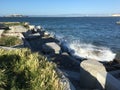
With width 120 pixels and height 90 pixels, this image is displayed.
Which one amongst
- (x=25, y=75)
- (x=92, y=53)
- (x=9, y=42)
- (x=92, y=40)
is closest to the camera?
(x=25, y=75)

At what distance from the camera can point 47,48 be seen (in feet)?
61.5

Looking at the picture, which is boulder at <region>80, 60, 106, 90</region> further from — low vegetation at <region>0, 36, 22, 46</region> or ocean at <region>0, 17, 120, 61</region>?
ocean at <region>0, 17, 120, 61</region>

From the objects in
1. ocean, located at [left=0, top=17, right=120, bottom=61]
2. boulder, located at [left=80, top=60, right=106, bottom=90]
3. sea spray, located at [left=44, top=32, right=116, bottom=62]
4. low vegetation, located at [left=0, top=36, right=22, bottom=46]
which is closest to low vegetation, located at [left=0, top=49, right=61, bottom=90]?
boulder, located at [left=80, top=60, right=106, bottom=90]

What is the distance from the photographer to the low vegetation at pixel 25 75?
6.07 m

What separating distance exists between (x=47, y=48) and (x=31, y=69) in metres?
11.8

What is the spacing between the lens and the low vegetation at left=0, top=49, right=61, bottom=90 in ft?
19.9

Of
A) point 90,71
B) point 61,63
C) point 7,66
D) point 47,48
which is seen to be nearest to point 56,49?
point 47,48

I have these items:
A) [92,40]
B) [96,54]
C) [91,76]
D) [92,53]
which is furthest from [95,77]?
[92,40]

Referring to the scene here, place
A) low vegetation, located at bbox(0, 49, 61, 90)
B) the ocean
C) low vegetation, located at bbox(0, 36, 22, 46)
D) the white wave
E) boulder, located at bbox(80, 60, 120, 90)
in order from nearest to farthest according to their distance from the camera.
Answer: low vegetation, located at bbox(0, 49, 61, 90) < boulder, located at bbox(80, 60, 120, 90) < low vegetation, located at bbox(0, 36, 22, 46) < the white wave < the ocean

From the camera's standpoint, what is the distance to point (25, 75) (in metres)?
6.69

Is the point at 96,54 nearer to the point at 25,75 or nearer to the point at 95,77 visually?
the point at 95,77

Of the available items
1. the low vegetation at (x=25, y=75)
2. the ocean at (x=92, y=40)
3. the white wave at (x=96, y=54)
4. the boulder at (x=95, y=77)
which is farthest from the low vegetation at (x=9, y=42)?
the ocean at (x=92, y=40)

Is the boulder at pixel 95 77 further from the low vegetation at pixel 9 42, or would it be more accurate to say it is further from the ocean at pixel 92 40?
the ocean at pixel 92 40

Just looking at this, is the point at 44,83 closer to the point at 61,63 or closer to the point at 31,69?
the point at 31,69
